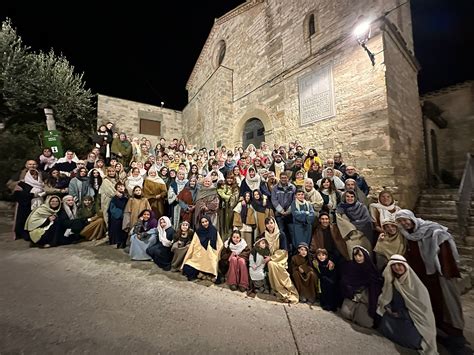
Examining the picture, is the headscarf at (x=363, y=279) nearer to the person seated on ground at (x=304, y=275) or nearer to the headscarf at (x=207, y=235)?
the person seated on ground at (x=304, y=275)

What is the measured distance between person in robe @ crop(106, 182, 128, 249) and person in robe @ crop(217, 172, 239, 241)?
2117 mm

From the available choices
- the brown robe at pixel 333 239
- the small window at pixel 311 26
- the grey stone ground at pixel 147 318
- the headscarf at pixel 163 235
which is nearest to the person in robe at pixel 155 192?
the headscarf at pixel 163 235

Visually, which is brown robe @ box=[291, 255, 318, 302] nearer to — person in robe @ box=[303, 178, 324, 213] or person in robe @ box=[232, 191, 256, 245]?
person in robe @ box=[232, 191, 256, 245]

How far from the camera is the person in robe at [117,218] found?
15.3 ft

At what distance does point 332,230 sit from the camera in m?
3.53

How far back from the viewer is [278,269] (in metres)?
3.33

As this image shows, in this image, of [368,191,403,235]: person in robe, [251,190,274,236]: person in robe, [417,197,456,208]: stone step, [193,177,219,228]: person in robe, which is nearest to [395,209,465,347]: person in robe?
[368,191,403,235]: person in robe

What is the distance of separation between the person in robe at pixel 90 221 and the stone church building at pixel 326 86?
654cm

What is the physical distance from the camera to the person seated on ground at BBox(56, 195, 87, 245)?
4.70 metres

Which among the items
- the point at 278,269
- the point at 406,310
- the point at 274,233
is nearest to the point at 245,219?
the point at 274,233

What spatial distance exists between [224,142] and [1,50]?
10981 millimetres

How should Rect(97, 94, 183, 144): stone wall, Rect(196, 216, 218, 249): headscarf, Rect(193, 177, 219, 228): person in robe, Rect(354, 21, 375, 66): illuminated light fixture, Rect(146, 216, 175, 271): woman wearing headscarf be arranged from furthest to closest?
Rect(97, 94, 183, 144): stone wall → Rect(354, 21, 375, 66): illuminated light fixture → Rect(193, 177, 219, 228): person in robe → Rect(146, 216, 175, 271): woman wearing headscarf → Rect(196, 216, 218, 249): headscarf

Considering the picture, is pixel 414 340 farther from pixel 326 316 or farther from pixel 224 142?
pixel 224 142

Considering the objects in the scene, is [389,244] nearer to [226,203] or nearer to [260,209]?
[260,209]
